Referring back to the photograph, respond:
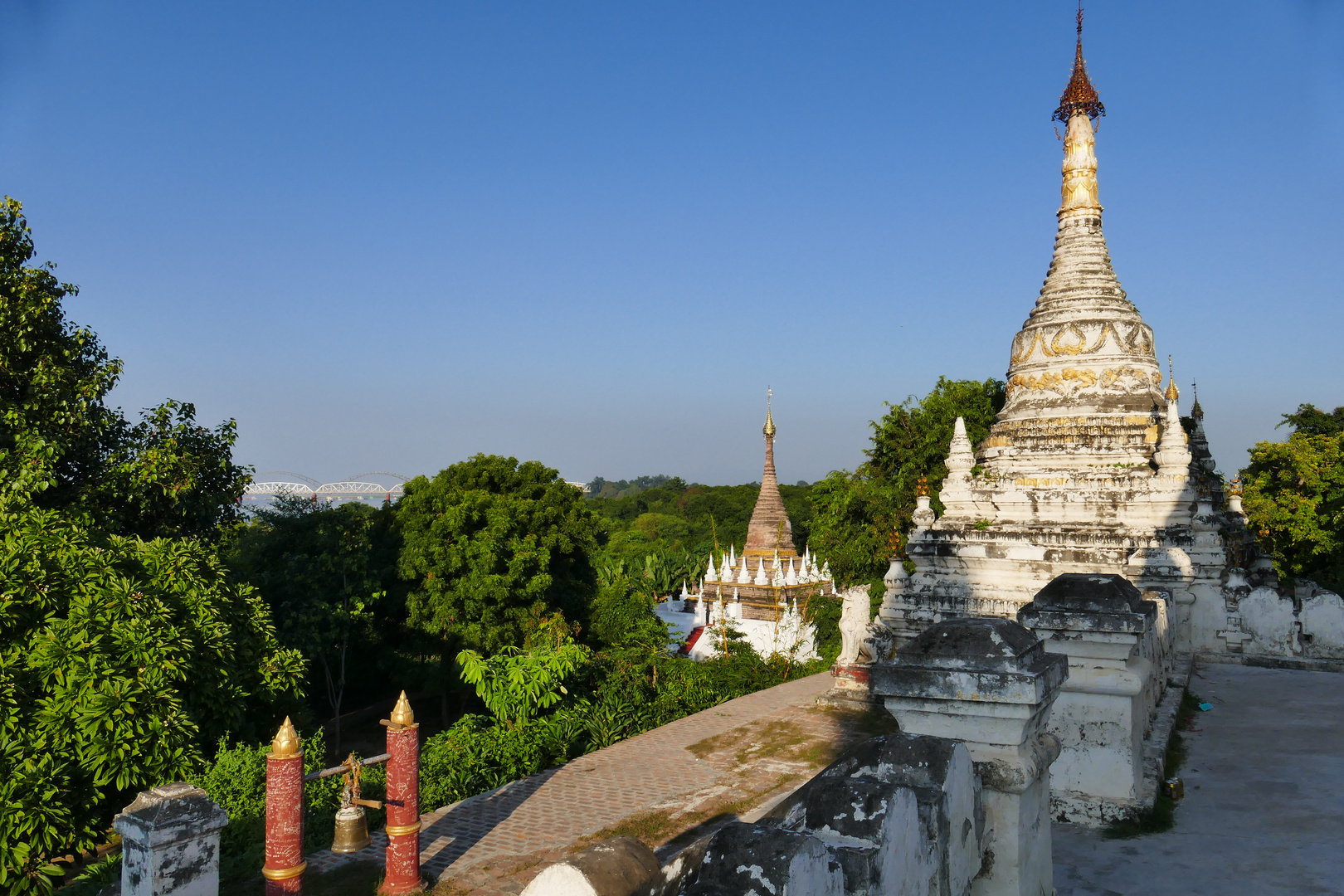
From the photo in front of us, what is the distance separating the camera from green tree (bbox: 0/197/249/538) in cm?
1204

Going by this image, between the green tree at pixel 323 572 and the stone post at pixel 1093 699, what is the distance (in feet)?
53.4

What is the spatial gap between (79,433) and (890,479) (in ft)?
65.4

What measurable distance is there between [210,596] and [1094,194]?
2058 cm

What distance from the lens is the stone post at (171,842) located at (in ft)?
19.9

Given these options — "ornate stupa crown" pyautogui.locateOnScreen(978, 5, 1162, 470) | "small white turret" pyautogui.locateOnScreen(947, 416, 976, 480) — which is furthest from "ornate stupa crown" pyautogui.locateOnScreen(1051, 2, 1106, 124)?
"small white turret" pyautogui.locateOnScreen(947, 416, 976, 480)

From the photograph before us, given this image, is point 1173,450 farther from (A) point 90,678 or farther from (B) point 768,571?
(B) point 768,571

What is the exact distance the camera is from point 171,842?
20.1 ft

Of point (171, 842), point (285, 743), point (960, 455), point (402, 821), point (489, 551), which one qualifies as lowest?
point (402, 821)

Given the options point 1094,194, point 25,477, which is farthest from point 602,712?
point 1094,194

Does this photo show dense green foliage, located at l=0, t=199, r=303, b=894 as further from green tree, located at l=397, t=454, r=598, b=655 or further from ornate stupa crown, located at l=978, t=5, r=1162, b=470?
ornate stupa crown, located at l=978, t=5, r=1162, b=470

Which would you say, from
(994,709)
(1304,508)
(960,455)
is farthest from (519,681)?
(1304,508)

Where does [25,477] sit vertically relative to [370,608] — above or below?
above

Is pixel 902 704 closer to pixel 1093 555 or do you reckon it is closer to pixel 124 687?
pixel 124 687

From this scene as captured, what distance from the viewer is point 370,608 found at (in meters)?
21.3
